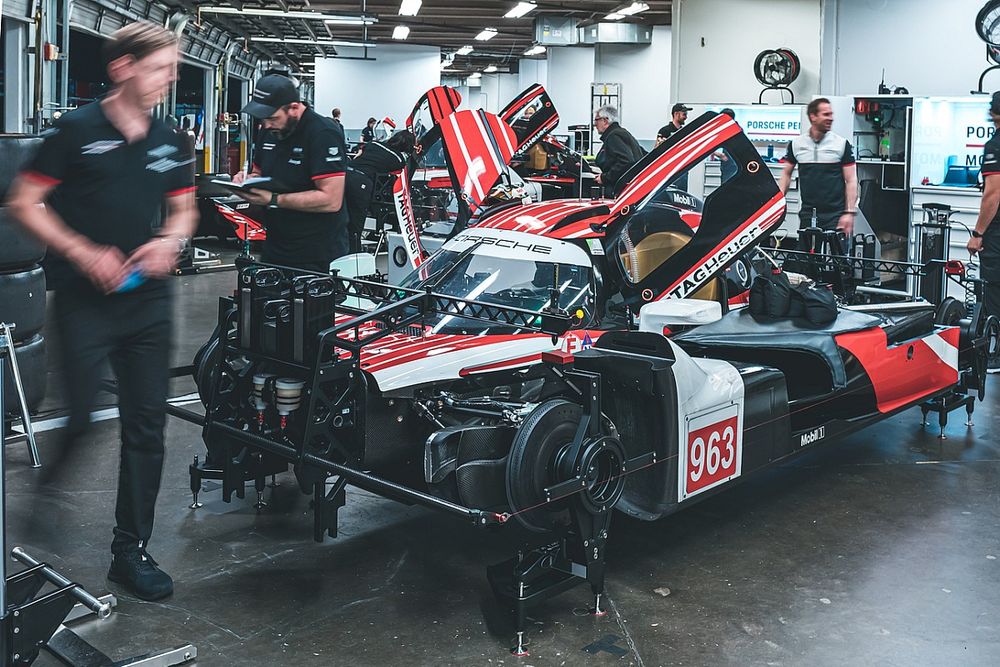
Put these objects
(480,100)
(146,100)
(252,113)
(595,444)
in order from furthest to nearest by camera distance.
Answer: (480,100)
(252,113)
(595,444)
(146,100)

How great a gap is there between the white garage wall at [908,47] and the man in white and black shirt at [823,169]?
421 centimetres

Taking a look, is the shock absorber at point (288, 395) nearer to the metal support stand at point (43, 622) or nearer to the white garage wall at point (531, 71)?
the metal support stand at point (43, 622)

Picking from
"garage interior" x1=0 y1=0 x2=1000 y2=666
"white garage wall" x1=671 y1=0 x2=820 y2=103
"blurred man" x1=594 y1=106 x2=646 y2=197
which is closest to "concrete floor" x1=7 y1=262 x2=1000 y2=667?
"garage interior" x1=0 y1=0 x2=1000 y2=666

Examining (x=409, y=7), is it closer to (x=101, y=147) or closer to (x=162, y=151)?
(x=162, y=151)

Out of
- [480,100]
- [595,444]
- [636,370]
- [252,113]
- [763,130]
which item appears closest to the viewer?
[595,444]

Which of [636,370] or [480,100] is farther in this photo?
[480,100]

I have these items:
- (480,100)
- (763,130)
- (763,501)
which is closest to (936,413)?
(763,501)

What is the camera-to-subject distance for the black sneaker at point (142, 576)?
3492 mm

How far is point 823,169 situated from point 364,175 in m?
3.73

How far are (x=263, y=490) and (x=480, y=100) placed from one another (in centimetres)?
4493

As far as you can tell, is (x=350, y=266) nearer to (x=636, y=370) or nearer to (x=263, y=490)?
(x=263, y=490)

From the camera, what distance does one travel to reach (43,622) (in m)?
2.82

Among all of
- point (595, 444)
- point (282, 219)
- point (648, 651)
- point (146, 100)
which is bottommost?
point (648, 651)

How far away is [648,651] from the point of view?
323cm
